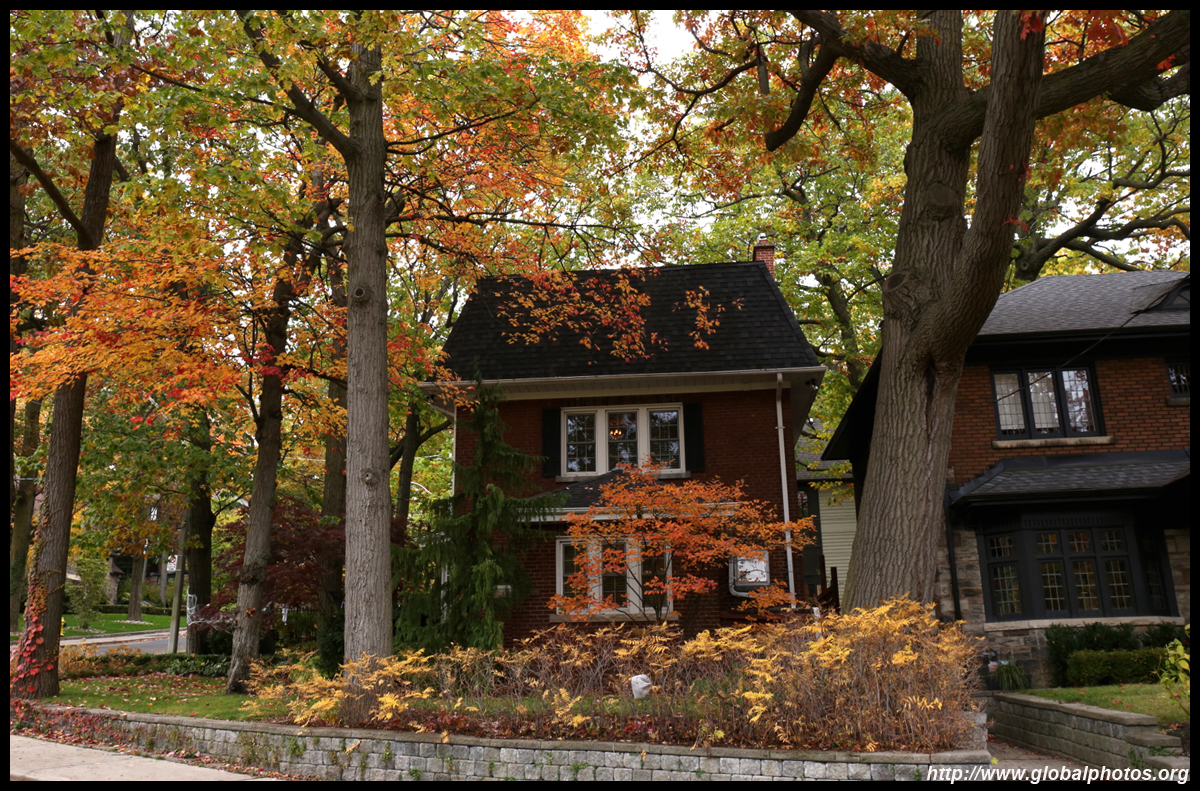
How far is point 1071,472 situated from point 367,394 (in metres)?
11.8

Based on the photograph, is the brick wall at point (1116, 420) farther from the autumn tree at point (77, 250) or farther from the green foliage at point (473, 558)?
the autumn tree at point (77, 250)

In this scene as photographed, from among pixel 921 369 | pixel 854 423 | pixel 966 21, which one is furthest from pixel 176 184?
pixel 854 423

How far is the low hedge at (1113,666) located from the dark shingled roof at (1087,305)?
5373mm

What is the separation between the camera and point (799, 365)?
15.5 m

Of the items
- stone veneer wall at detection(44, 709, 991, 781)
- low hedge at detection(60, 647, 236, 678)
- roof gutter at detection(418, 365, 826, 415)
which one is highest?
roof gutter at detection(418, 365, 826, 415)

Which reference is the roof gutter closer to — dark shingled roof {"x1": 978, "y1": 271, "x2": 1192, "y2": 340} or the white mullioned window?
the white mullioned window

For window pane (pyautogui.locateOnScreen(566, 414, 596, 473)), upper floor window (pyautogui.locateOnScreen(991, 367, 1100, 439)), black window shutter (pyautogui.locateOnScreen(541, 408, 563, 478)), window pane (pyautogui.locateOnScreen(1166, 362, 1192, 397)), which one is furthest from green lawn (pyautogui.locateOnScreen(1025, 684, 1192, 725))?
black window shutter (pyautogui.locateOnScreen(541, 408, 563, 478))

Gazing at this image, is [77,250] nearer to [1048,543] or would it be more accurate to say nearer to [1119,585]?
[1048,543]

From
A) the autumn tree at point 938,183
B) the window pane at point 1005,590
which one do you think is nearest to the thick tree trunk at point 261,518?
the autumn tree at point 938,183

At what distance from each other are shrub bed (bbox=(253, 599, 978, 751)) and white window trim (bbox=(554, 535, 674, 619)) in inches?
150

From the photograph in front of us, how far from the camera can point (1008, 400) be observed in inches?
577

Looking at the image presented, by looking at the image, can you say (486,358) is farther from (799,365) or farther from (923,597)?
(923,597)

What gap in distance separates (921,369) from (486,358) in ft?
32.3

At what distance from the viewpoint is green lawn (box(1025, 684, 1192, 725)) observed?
8.00m
